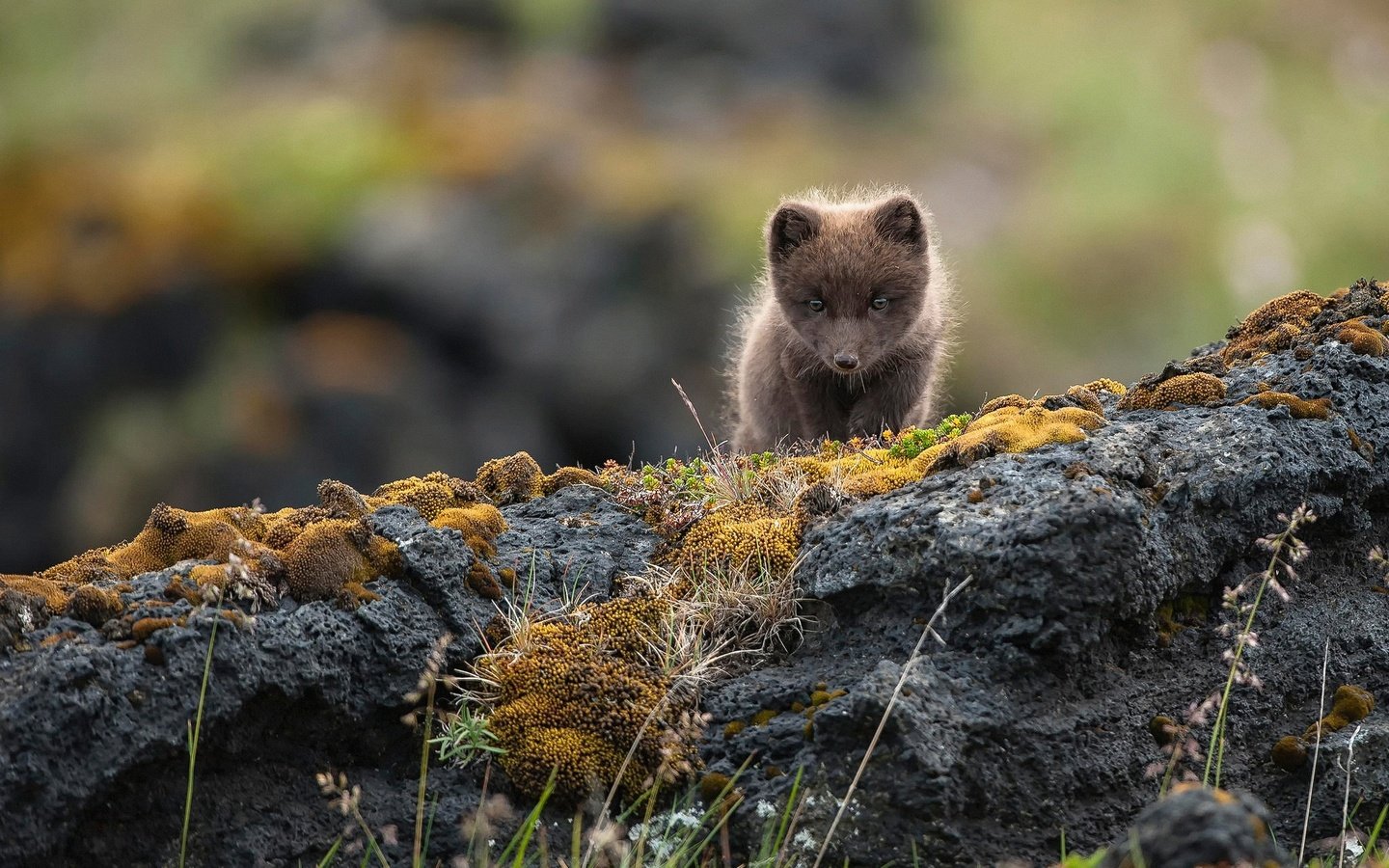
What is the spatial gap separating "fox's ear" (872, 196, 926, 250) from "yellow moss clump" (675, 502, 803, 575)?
10.1 ft

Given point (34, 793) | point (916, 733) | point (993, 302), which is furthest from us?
point (993, 302)

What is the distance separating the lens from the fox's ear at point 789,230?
7.11 m

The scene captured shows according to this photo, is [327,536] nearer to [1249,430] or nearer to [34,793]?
[34,793]

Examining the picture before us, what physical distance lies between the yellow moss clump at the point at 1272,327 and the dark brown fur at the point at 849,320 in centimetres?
205

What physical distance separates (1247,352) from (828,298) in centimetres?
254

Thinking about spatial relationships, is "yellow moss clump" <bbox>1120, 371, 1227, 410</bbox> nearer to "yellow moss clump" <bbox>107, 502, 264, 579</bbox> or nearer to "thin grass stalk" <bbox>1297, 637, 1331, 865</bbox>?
"thin grass stalk" <bbox>1297, 637, 1331, 865</bbox>

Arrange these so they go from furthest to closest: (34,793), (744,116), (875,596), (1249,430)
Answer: (744,116) → (1249,430) → (875,596) → (34,793)

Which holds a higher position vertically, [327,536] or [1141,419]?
[1141,419]

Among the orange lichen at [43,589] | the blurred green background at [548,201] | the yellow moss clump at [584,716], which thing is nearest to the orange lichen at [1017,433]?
the yellow moss clump at [584,716]

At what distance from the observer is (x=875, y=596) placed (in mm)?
3885

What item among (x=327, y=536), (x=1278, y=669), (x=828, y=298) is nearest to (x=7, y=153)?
(x=828, y=298)

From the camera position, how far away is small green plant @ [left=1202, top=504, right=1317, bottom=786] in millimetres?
3402

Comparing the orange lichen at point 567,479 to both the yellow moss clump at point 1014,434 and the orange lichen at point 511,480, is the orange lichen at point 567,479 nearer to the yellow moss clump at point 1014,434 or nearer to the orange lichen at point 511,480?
the orange lichen at point 511,480

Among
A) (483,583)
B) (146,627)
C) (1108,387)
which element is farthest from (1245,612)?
(146,627)
